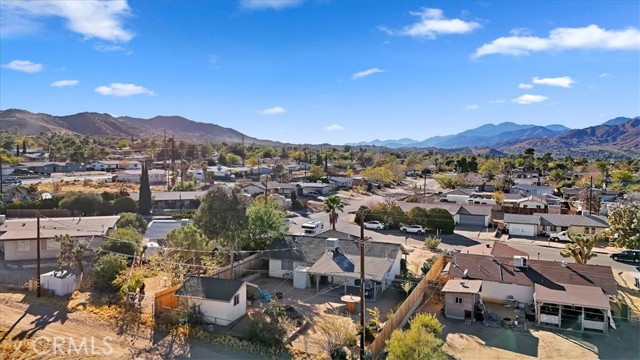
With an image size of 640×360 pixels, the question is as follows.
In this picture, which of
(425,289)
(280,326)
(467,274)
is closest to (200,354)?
(280,326)

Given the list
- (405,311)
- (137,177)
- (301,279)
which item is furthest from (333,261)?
(137,177)

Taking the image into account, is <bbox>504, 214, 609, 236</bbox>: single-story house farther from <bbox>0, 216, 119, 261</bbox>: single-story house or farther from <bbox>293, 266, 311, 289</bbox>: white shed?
<bbox>0, 216, 119, 261</bbox>: single-story house

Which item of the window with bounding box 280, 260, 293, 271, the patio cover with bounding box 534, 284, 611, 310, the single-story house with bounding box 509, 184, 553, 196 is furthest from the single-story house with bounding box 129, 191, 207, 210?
the single-story house with bounding box 509, 184, 553, 196

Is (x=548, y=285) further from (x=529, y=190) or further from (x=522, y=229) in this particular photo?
(x=529, y=190)

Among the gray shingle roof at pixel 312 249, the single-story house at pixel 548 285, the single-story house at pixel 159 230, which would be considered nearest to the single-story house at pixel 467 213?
the gray shingle roof at pixel 312 249

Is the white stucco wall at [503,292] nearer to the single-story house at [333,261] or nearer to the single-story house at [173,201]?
the single-story house at [333,261]

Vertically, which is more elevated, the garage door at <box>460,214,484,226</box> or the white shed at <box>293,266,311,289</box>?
the garage door at <box>460,214,484,226</box>

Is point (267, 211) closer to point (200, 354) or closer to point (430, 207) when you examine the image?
point (200, 354)
